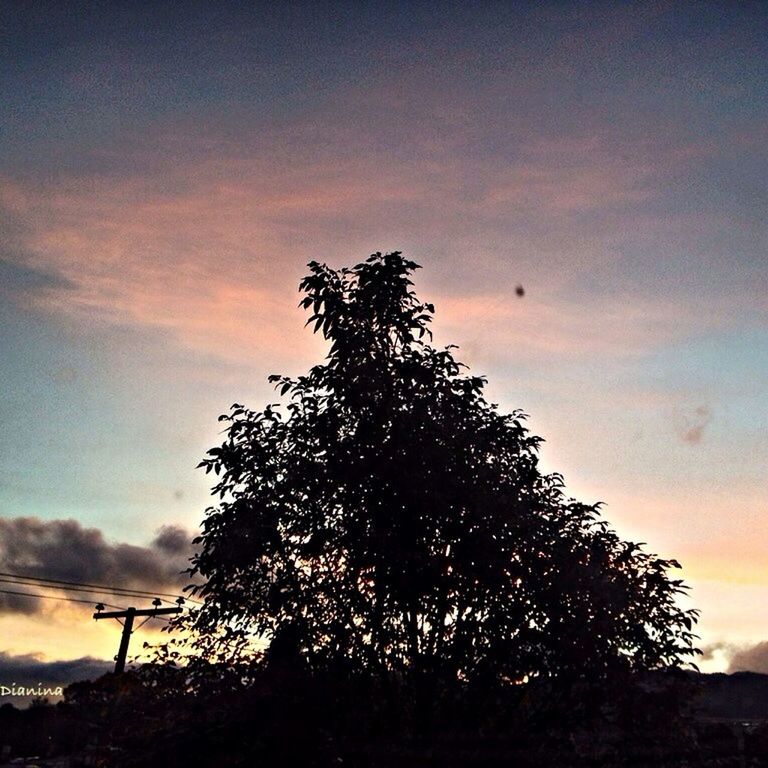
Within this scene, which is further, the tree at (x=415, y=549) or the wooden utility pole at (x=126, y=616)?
the wooden utility pole at (x=126, y=616)

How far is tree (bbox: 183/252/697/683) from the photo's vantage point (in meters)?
12.9

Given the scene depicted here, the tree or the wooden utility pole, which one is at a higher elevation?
the wooden utility pole

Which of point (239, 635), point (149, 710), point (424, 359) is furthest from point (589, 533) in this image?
point (149, 710)

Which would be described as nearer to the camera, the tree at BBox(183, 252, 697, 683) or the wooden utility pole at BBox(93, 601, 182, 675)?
the tree at BBox(183, 252, 697, 683)

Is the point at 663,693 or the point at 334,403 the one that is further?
the point at 334,403

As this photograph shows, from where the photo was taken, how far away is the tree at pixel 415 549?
12859mm

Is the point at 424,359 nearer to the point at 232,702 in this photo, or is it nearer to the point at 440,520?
the point at 440,520

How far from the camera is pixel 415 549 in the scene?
13062 millimetres

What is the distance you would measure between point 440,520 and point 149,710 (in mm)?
5363

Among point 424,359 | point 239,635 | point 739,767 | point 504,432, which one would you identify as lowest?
point 739,767

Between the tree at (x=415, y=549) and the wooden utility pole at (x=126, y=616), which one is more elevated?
the wooden utility pole at (x=126, y=616)

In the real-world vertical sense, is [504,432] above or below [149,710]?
above

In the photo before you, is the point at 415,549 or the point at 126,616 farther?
the point at 126,616

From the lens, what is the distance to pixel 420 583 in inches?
511
